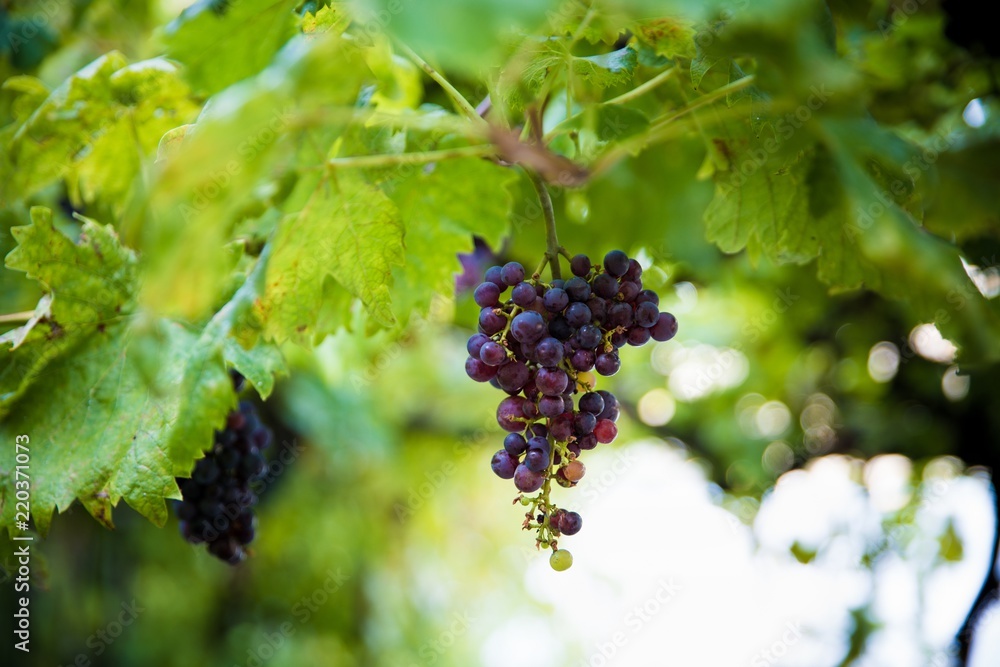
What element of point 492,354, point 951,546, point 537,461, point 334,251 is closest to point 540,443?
point 537,461

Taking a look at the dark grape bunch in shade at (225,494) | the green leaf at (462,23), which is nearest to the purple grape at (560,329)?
the green leaf at (462,23)

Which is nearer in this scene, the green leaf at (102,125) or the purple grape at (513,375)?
the purple grape at (513,375)

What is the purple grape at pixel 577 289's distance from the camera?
91 centimetres

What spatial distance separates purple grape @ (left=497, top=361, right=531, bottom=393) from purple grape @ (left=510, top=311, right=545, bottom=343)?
0.05 meters

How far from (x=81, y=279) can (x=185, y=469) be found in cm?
38

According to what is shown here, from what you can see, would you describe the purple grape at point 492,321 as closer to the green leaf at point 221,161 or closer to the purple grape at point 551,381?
the purple grape at point 551,381

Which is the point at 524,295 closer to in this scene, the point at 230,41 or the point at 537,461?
the point at 537,461

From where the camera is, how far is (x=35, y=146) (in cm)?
134

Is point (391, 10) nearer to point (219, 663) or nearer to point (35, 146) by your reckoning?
point (35, 146)

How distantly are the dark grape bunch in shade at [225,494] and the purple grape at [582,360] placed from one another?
696mm

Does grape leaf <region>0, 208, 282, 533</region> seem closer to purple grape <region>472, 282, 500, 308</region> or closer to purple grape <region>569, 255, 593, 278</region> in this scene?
purple grape <region>472, 282, 500, 308</region>

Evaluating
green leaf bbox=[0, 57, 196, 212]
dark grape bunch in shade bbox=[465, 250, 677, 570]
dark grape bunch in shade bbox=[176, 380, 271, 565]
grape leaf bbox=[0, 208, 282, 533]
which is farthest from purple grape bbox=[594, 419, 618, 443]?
green leaf bbox=[0, 57, 196, 212]

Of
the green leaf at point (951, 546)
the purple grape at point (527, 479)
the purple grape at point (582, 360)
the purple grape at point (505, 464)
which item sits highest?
the purple grape at point (582, 360)

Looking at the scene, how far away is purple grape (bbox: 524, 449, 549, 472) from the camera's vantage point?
2.91ft
